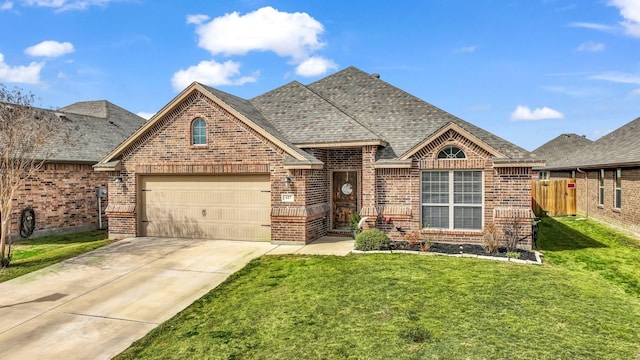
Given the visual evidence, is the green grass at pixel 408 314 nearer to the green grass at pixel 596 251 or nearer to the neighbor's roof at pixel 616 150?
the green grass at pixel 596 251

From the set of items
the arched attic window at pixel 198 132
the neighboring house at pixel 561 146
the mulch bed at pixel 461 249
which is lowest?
the mulch bed at pixel 461 249

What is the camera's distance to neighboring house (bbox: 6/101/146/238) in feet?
50.6

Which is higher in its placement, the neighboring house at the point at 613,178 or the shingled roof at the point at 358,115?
the shingled roof at the point at 358,115

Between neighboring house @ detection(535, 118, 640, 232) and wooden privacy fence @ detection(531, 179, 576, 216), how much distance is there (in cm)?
66

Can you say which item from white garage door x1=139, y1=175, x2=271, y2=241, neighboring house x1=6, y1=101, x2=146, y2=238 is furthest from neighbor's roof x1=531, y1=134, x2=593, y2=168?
neighboring house x1=6, y1=101, x2=146, y2=238

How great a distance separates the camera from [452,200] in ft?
40.3

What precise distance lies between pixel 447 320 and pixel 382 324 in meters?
1.12

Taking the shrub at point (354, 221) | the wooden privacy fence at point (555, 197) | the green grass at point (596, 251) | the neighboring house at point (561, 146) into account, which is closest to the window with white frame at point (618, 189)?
the green grass at point (596, 251)

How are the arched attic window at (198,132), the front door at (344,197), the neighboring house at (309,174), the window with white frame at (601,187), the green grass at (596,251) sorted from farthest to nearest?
1. the window with white frame at (601,187)
2. the front door at (344,197)
3. the arched attic window at (198,132)
4. the neighboring house at (309,174)
5. the green grass at (596,251)

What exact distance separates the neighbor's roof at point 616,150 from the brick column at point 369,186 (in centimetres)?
1045

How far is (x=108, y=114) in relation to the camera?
25.0m

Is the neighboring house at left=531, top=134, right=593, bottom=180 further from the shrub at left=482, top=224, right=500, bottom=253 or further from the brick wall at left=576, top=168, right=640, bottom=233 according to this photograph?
the shrub at left=482, top=224, right=500, bottom=253

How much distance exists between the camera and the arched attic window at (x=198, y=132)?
534 inches

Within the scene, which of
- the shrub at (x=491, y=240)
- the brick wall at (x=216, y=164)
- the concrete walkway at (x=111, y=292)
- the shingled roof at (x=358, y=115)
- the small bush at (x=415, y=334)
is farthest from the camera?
the shingled roof at (x=358, y=115)
